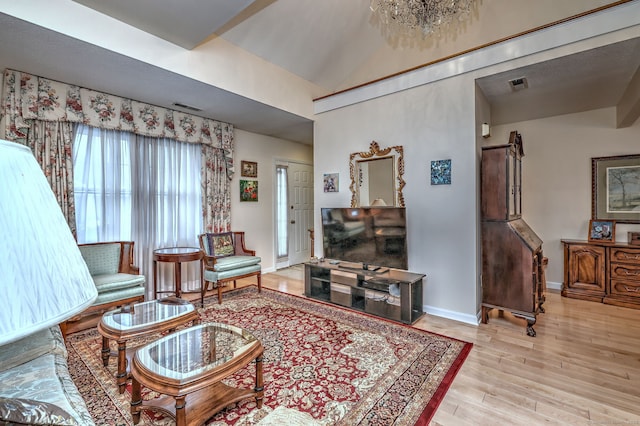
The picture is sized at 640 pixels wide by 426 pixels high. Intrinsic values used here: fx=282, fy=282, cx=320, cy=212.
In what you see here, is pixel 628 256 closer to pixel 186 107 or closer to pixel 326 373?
pixel 326 373

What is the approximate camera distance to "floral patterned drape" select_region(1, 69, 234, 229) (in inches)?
110

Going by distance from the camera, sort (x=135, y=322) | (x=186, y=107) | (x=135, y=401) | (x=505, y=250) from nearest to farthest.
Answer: (x=135, y=401), (x=135, y=322), (x=505, y=250), (x=186, y=107)

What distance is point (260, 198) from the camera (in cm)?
523

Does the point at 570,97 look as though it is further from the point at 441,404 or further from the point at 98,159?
the point at 98,159

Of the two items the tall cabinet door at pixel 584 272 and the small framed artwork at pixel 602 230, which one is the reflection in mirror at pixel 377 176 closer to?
the tall cabinet door at pixel 584 272

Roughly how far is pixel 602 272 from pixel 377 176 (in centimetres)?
308

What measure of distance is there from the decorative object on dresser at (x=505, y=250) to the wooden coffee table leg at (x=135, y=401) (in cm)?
311

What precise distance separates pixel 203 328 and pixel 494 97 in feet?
13.1

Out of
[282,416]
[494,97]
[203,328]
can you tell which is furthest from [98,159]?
[494,97]

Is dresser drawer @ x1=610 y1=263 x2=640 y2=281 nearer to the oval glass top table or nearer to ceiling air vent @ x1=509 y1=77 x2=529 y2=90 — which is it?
ceiling air vent @ x1=509 y1=77 x2=529 y2=90

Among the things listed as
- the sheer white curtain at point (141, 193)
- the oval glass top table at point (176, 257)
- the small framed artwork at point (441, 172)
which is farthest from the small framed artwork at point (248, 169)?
the small framed artwork at point (441, 172)

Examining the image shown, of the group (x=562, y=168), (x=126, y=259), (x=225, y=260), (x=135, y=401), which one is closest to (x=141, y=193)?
(x=126, y=259)

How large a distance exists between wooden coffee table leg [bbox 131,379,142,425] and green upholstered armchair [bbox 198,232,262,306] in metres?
A: 1.88

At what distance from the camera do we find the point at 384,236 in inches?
133
